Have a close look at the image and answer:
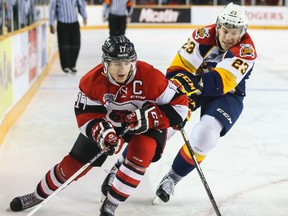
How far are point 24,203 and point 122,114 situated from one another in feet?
1.97

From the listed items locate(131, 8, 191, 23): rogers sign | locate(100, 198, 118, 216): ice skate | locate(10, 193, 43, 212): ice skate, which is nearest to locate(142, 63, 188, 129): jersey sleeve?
locate(100, 198, 118, 216): ice skate

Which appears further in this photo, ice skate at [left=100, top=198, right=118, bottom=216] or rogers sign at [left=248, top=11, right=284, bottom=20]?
rogers sign at [left=248, top=11, right=284, bottom=20]

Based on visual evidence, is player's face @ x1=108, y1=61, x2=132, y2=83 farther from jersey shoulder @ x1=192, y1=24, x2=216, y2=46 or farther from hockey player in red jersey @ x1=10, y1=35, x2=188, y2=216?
jersey shoulder @ x1=192, y1=24, x2=216, y2=46

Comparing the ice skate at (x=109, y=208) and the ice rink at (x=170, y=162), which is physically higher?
the ice skate at (x=109, y=208)

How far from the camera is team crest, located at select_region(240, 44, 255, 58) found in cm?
279

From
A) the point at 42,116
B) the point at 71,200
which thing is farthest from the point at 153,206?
the point at 42,116

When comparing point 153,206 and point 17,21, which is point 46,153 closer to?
point 153,206

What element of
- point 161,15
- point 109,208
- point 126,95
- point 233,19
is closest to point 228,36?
point 233,19

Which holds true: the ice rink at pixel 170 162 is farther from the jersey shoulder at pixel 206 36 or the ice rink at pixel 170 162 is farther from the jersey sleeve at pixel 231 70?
the jersey shoulder at pixel 206 36

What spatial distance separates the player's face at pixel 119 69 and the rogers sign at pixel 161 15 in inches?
522

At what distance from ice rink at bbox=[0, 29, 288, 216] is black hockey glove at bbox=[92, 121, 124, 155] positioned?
0.44 m

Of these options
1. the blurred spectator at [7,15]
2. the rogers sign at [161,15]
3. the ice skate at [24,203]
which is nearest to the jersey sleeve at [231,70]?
the ice skate at [24,203]

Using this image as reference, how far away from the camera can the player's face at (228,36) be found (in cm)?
277

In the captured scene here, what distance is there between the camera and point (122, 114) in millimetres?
2518
